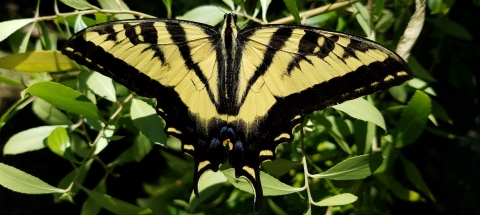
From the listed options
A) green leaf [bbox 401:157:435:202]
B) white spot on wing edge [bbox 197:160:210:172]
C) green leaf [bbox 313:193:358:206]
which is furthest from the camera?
green leaf [bbox 401:157:435:202]

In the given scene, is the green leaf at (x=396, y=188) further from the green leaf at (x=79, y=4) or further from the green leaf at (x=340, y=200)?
the green leaf at (x=79, y=4)

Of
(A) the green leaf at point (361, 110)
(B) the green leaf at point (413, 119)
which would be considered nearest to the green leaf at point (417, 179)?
(B) the green leaf at point (413, 119)

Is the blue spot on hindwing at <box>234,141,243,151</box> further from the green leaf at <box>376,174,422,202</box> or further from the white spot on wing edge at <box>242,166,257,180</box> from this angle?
the green leaf at <box>376,174,422,202</box>

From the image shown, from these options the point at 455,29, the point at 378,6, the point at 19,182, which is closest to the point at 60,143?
the point at 19,182

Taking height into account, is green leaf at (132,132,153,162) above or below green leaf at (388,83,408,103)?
below

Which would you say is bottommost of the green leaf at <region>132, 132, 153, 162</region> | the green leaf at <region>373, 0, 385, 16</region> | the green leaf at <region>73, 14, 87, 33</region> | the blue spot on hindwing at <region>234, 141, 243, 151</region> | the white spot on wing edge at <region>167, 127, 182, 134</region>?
the green leaf at <region>132, 132, 153, 162</region>

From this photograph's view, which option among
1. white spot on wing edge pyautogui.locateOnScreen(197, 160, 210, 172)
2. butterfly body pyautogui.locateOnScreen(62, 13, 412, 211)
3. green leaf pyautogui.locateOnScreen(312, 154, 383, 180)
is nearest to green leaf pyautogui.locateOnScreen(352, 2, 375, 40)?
butterfly body pyautogui.locateOnScreen(62, 13, 412, 211)

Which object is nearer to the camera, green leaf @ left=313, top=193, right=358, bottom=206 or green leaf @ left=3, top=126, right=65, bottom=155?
green leaf @ left=313, top=193, right=358, bottom=206
